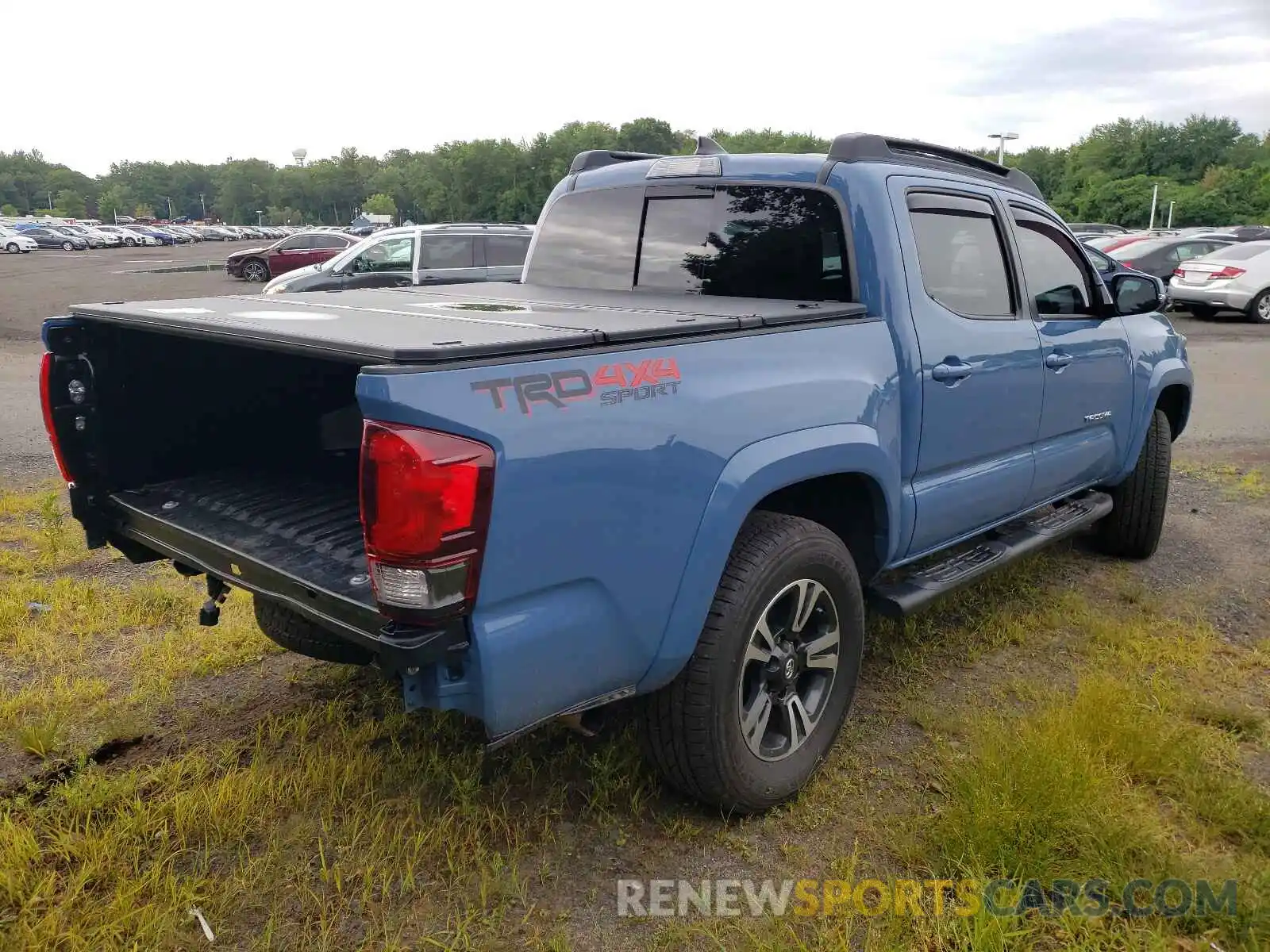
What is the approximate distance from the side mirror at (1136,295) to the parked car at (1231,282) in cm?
1472

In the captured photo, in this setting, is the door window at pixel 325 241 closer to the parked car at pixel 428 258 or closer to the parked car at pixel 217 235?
the parked car at pixel 428 258

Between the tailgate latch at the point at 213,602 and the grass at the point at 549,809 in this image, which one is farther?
the tailgate latch at the point at 213,602

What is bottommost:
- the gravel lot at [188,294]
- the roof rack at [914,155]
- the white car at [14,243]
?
the gravel lot at [188,294]

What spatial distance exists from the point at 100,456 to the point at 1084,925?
10.8 ft

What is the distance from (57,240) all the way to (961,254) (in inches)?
2640

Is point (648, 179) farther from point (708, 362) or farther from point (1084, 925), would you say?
point (1084, 925)

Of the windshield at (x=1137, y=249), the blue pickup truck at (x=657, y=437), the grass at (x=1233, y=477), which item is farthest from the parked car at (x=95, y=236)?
the blue pickup truck at (x=657, y=437)

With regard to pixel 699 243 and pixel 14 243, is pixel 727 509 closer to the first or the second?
pixel 699 243

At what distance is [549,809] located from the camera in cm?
297

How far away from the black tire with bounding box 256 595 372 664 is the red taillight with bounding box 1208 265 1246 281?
728 inches

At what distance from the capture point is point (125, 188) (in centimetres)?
14738

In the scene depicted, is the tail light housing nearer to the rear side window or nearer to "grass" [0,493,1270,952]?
"grass" [0,493,1270,952]

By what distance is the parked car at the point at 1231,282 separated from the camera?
17016 mm

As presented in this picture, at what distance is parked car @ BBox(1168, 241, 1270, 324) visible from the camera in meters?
17.0
